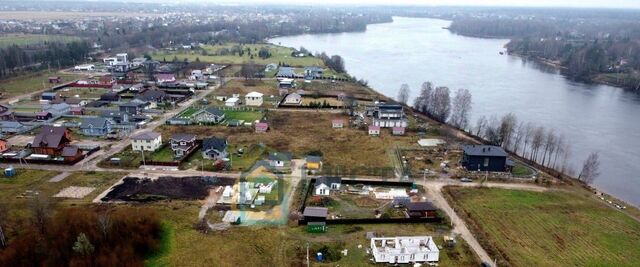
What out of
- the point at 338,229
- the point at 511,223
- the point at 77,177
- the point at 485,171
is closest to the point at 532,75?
the point at 485,171

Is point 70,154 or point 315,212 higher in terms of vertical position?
point 70,154

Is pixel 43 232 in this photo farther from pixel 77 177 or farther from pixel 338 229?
pixel 338 229

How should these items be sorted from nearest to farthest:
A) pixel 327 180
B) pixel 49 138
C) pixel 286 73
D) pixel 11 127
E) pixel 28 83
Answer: pixel 327 180
pixel 49 138
pixel 11 127
pixel 28 83
pixel 286 73

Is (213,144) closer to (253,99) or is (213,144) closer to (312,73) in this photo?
(253,99)

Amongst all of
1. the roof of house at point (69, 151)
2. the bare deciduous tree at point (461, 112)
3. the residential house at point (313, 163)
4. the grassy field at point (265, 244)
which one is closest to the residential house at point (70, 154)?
the roof of house at point (69, 151)

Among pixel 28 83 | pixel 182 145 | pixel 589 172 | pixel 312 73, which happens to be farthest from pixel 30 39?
pixel 589 172

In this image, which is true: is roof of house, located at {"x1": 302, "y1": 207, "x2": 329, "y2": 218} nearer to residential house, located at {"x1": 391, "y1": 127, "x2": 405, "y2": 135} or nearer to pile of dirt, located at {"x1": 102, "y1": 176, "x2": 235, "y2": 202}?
pile of dirt, located at {"x1": 102, "y1": 176, "x2": 235, "y2": 202}

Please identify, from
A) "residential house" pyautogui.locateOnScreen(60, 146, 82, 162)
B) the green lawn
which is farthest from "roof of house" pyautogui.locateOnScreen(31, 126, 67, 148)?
the green lawn
